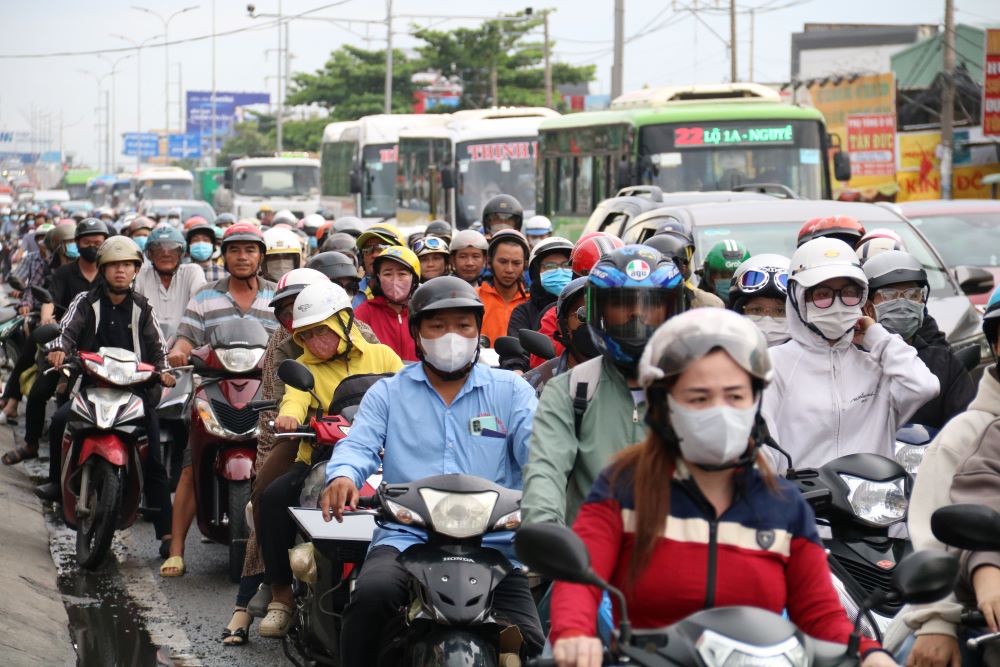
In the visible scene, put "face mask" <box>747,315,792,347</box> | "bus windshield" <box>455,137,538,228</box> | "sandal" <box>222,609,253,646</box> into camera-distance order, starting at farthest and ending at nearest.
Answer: "bus windshield" <box>455,137,538,228</box> < "sandal" <box>222,609,253,646</box> < "face mask" <box>747,315,792,347</box>

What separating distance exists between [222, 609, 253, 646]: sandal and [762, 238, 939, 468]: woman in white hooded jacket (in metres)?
3.09

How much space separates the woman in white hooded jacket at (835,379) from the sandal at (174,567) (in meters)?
4.59

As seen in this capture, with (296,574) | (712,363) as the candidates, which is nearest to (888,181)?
(296,574)

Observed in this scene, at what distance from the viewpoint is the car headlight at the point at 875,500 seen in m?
4.65

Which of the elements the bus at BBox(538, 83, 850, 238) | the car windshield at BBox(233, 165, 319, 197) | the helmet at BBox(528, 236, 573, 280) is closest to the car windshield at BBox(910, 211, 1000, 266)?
the bus at BBox(538, 83, 850, 238)

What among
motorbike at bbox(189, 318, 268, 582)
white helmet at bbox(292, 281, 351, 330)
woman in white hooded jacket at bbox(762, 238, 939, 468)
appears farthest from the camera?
motorbike at bbox(189, 318, 268, 582)

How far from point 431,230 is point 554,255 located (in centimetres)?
494

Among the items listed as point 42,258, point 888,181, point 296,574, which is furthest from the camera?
point 888,181

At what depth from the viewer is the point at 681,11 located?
1870 inches

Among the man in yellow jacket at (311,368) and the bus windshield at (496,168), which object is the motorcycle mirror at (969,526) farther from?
the bus windshield at (496,168)

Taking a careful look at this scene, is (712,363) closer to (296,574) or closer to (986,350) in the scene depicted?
(296,574)

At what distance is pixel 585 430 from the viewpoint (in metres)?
4.46

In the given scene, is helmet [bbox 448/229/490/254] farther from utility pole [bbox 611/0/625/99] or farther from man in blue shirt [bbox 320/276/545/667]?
utility pole [bbox 611/0/625/99]

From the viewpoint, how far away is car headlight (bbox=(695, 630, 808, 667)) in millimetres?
2920
